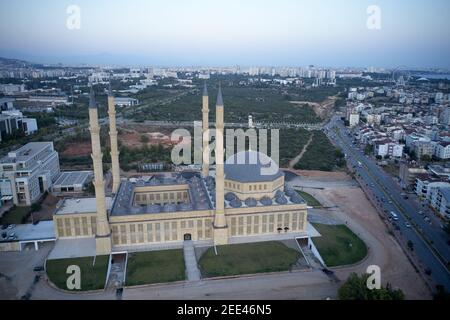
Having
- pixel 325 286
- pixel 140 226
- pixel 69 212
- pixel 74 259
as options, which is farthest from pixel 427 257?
pixel 69 212

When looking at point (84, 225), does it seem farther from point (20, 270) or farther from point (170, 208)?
point (170, 208)

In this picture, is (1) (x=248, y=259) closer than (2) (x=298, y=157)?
Yes

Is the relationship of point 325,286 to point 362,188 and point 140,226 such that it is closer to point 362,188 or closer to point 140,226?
point 140,226

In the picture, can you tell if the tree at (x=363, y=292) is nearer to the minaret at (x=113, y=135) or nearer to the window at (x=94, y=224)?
the window at (x=94, y=224)

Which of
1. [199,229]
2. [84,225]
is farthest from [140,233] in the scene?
[84,225]

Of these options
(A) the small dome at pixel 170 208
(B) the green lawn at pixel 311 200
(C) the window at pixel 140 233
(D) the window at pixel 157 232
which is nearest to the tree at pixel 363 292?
(A) the small dome at pixel 170 208

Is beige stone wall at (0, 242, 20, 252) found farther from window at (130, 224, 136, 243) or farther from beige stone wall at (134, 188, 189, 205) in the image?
beige stone wall at (134, 188, 189, 205)
